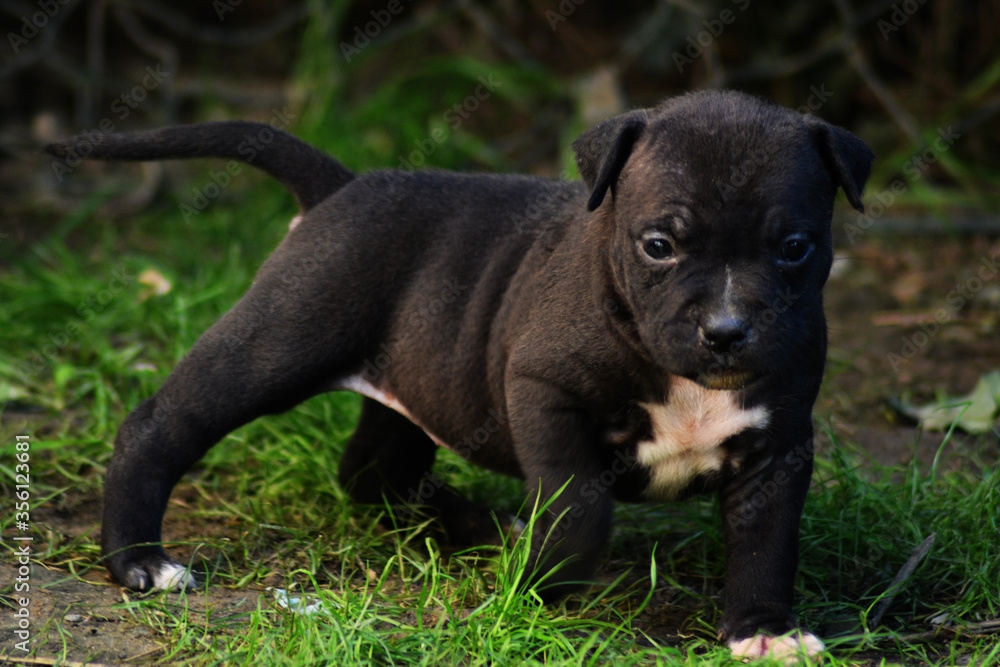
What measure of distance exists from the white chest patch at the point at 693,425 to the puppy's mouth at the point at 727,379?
0.67ft

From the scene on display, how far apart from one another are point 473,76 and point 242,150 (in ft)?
15.8

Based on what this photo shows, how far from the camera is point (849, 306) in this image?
7.00 metres

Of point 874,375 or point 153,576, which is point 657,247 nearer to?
point 153,576

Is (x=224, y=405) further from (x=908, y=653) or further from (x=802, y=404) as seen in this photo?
(x=908, y=653)

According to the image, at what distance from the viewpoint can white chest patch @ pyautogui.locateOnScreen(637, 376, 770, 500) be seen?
11.3 ft

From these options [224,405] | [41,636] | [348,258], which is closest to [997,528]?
[348,258]

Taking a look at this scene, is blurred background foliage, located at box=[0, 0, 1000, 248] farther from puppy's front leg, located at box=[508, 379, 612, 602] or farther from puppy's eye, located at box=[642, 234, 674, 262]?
puppy's eye, located at box=[642, 234, 674, 262]

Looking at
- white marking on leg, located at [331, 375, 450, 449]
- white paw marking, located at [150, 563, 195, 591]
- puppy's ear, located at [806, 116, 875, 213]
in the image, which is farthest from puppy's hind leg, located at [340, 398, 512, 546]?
puppy's ear, located at [806, 116, 875, 213]

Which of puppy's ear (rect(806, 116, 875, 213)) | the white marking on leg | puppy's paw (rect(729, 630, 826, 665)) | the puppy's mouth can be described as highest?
puppy's ear (rect(806, 116, 875, 213))

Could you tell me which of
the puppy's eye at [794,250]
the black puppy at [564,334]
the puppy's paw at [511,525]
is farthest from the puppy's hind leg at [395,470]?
the puppy's eye at [794,250]

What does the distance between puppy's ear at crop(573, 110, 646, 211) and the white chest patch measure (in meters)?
0.64

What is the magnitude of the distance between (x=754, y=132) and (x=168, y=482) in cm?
228

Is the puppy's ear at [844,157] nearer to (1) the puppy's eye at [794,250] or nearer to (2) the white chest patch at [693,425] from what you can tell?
(1) the puppy's eye at [794,250]

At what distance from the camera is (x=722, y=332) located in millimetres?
2986
